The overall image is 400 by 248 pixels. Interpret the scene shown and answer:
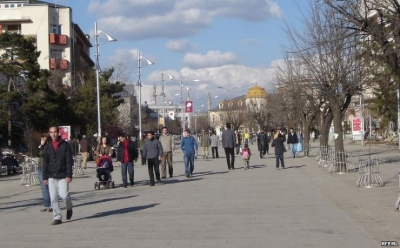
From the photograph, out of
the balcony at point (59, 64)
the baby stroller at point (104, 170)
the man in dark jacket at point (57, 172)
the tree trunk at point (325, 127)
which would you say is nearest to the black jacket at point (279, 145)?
the tree trunk at point (325, 127)

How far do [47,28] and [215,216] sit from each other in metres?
60.3

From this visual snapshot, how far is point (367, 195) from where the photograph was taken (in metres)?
Result: 17.3

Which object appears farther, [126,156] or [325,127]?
[325,127]

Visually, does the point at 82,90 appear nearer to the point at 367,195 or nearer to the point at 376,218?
the point at 367,195

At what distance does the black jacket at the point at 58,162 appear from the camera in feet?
42.9

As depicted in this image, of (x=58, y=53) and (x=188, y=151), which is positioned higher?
(x=58, y=53)

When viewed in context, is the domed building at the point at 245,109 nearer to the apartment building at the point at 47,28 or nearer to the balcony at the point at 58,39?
the apartment building at the point at 47,28

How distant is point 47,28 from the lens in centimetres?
7056

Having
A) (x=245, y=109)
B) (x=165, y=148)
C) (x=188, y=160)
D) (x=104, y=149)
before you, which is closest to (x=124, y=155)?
(x=104, y=149)

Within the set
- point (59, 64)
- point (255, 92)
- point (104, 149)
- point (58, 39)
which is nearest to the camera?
point (104, 149)

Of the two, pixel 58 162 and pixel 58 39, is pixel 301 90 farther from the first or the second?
pixel 58 39

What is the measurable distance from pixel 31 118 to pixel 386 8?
35.9m

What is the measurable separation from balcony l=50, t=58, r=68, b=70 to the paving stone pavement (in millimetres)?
48222

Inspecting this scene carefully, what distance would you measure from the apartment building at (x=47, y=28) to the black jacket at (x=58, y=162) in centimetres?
5635
